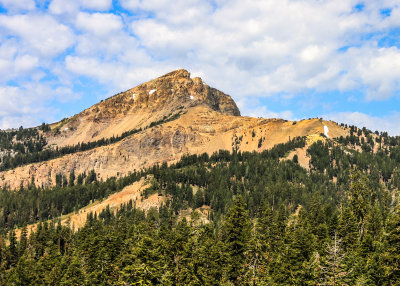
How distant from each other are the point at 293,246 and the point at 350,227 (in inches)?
843

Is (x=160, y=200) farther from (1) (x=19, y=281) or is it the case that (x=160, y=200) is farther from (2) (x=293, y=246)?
(2) (x=293, y=246)

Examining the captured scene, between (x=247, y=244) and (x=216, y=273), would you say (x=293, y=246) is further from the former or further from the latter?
(x=216, y=273)

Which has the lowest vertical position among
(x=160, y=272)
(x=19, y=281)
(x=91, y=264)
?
(x=19, y=281)

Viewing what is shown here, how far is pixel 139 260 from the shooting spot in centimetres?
4375

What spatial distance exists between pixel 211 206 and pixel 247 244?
5204 inches

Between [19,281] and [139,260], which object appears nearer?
[139,260]

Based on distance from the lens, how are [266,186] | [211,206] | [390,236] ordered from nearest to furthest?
1. [390,236]
2. [211,206]
3. [266,186]

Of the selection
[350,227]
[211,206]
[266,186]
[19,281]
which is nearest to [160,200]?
[211,206]

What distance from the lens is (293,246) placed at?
48906mm

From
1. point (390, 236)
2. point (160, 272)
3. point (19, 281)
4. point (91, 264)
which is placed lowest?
point (19, 281)

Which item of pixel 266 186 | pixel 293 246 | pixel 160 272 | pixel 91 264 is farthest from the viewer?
pixel 266 186

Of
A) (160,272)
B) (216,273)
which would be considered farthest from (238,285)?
(160,272)

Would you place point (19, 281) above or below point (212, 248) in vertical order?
below

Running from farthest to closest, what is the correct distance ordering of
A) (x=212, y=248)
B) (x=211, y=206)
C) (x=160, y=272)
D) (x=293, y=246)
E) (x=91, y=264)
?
(x=211, y=206), (x=91, y=264), (x=212, y=248), (x=293, y=246), (x=160, y=272)
